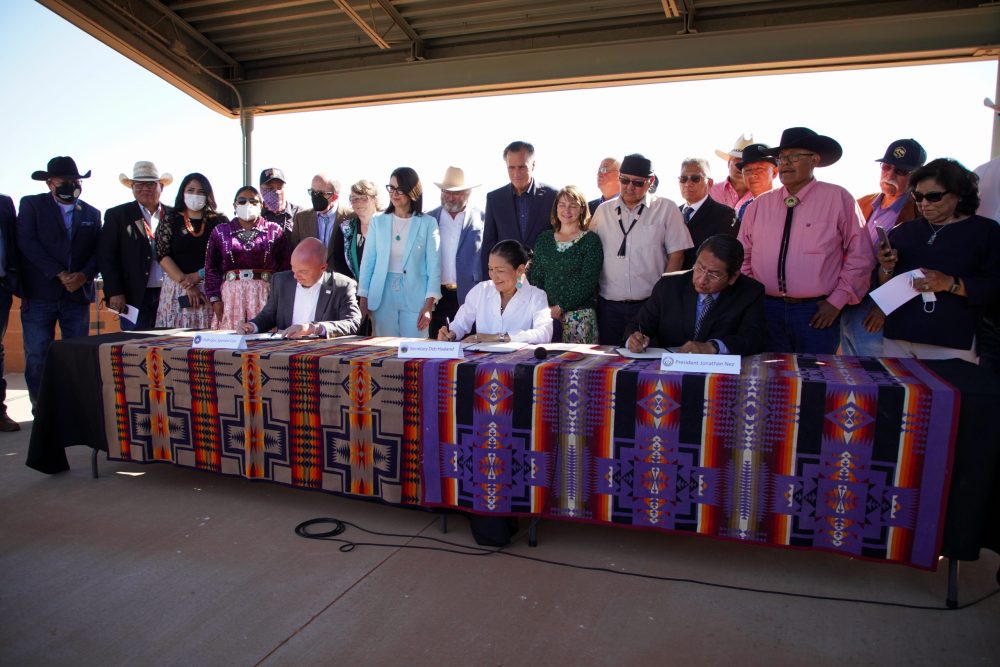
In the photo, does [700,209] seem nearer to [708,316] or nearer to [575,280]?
[575,280]

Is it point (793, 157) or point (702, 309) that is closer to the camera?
point (702, 309)

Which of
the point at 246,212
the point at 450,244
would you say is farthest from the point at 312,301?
the point at 450,244

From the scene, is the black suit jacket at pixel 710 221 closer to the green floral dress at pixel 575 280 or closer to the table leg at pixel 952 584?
the green floral dress at pixel 575 280

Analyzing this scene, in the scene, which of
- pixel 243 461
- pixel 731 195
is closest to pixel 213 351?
pixel 243 461

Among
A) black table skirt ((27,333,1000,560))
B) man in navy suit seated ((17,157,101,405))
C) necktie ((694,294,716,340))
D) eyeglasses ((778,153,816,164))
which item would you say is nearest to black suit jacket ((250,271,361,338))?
man in navy suit seated ((17,157,101,405))

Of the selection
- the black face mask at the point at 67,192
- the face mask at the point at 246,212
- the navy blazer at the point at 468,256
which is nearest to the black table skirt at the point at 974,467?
the navy blazer at the point at 468,256

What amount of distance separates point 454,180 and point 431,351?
6.56 ft

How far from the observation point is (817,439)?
2018 millimetres

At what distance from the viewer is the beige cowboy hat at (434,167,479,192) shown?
4.21 meters

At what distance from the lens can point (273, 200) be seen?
15.5 feet

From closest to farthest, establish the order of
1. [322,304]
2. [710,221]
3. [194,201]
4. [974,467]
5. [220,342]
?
[974,467]
[220,342]
[322,304]
[710,221]
[194,201]

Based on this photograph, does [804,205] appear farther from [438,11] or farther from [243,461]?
[438,11]

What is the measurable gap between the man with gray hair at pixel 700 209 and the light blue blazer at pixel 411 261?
5.01 ft

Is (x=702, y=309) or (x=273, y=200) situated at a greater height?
(x=273, y=200)
